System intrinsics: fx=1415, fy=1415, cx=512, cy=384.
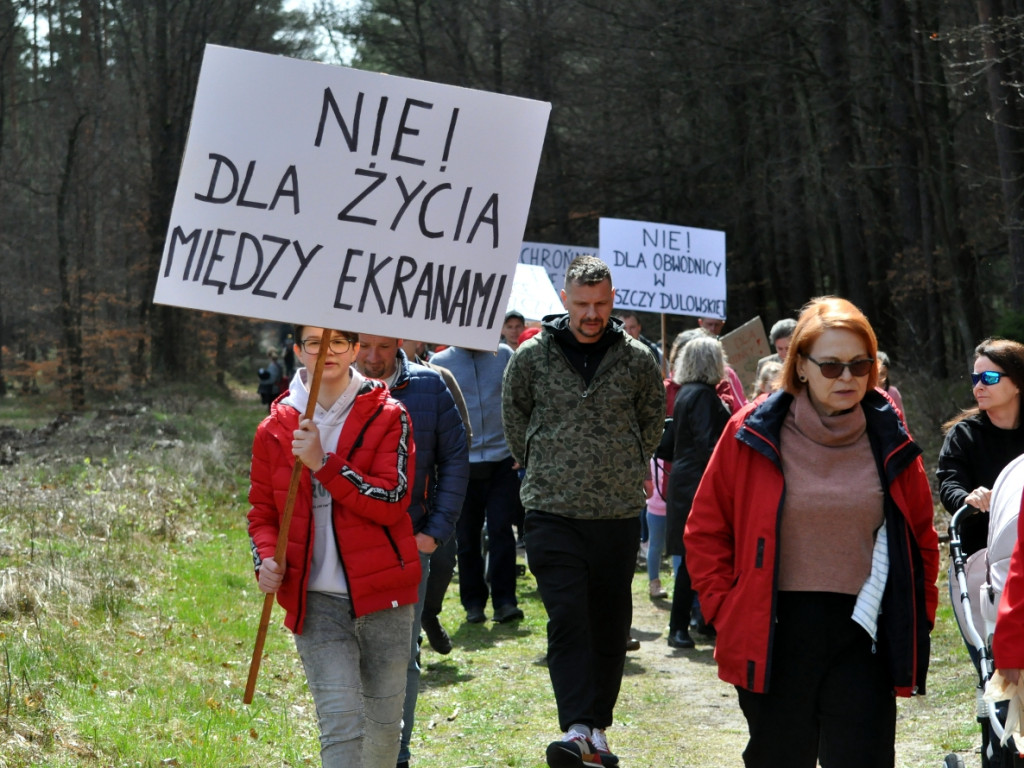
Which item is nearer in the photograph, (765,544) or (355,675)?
(765,544)

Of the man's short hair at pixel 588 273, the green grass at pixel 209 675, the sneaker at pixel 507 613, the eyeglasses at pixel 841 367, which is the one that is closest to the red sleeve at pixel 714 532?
the eyeglasses at pixel 841 367

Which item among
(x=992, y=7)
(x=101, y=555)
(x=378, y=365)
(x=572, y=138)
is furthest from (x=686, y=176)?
(x=378, y=365)

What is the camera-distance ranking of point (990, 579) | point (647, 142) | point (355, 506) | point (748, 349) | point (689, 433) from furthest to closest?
point (647, 142) < point (748, 349) < point (689, 433) < point (355, 506) < point (990, 579)

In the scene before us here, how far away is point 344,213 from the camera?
5.08 meters

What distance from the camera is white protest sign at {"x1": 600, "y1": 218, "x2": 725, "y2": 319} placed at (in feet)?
43.3

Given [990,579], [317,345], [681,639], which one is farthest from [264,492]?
[681,639]

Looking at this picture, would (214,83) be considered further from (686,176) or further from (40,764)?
(686,176)

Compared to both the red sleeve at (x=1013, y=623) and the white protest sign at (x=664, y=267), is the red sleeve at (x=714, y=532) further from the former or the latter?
the white protest sign at (x=664, y=267)

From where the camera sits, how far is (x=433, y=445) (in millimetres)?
6410

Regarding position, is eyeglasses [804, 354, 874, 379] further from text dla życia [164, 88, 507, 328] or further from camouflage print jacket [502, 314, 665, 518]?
camouflage print jacket [502, 314, 665, 518]

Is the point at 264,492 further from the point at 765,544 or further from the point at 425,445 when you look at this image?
the point at 765,544

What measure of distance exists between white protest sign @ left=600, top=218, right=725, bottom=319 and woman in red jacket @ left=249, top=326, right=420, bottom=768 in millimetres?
8151

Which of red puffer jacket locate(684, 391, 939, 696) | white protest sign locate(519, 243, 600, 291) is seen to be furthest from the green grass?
white protest sign locate(519, 243, 600, 291)

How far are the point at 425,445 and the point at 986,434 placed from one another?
8.38 ft
